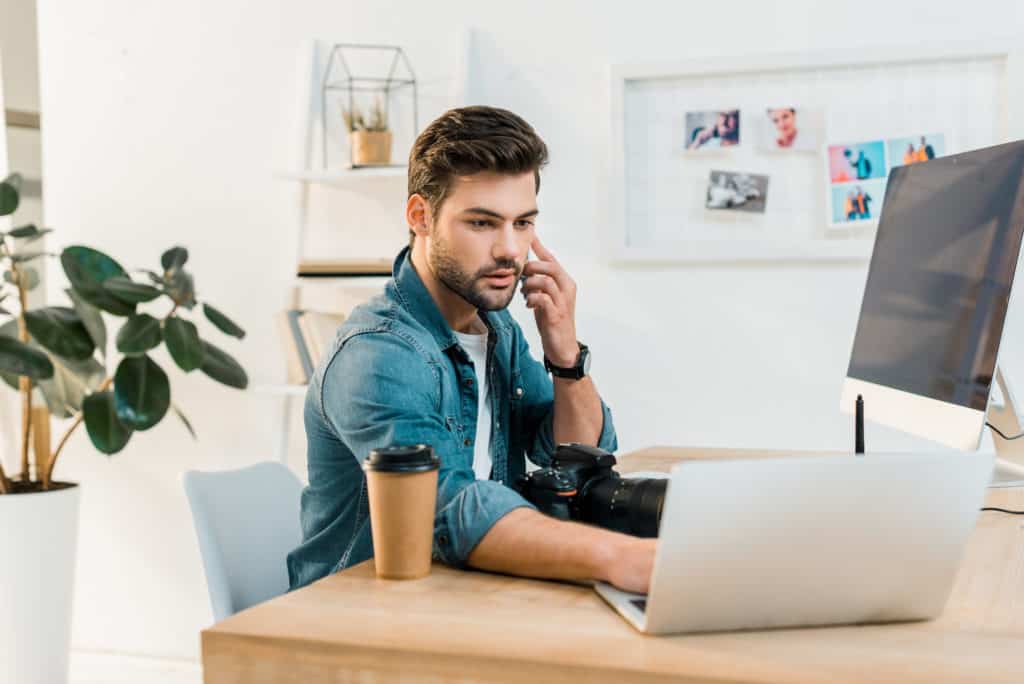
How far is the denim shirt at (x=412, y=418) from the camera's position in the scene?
3.63 feet

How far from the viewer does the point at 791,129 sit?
2.49 meters

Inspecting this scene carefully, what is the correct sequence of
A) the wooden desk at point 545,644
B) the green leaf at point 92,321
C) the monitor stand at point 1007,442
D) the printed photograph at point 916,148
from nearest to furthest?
the wooden desk at point 545,644 < the monitor stand at point 1007,442 < the printed photograph at point 916,148 < the green leaf at point 92,321

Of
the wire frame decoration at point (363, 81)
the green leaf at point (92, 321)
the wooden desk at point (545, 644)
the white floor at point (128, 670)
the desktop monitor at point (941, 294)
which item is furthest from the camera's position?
the white floor at point (128, 670)

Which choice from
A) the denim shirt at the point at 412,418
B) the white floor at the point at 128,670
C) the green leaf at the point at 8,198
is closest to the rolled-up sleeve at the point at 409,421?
the denim shirt at the point at 412,418

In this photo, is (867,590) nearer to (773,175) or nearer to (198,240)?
(773,175)

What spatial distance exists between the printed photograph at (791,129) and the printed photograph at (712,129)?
0.06m

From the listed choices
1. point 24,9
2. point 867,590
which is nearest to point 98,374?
point 24,9

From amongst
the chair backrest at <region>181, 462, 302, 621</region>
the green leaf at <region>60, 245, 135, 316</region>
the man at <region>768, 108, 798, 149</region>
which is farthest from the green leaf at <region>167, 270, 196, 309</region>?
the man at <region>768, 108, 798, 149</region>

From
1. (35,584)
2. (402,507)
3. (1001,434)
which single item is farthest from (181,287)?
(1001,434)

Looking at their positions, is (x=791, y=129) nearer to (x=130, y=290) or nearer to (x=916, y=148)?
(x=916, y=148)

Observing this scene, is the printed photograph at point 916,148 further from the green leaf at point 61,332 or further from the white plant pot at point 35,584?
the white plant pot at point 35,584

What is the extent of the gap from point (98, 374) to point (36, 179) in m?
0.80

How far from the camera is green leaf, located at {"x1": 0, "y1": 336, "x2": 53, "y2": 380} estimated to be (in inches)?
96.5

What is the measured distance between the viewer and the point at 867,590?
0.85 meters
